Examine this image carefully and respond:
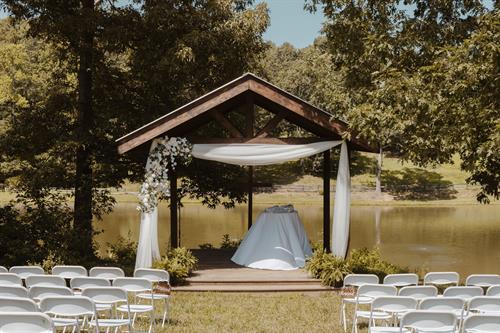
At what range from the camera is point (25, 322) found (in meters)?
4.78

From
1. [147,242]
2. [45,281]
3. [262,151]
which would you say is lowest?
[45,281]

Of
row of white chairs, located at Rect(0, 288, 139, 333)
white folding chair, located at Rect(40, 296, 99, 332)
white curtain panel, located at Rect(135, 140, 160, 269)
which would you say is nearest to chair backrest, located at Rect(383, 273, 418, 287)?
row of white chairs, located at Rect(0, 288, 139, 333)

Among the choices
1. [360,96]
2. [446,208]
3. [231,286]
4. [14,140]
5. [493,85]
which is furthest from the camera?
[446,208]

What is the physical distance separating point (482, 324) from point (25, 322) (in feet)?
13.4

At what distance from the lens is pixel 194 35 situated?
44.4ft

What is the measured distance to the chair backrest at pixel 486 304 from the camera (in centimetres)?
625

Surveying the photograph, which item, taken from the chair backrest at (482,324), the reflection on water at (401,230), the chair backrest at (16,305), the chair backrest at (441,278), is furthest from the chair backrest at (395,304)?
the reflection on water at (401,230)

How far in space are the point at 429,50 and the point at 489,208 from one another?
29.2 metres

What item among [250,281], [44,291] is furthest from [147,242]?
[44,291]

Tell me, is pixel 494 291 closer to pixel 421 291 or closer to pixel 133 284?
pixel 421 291

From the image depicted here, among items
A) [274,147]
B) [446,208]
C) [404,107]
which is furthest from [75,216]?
[446,208]

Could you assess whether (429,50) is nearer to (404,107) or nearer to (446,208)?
(404,107)

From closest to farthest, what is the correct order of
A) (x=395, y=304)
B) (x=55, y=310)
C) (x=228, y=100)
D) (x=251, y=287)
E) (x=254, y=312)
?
(x=55, y=310), (x=395, y=304), (x=254, y=312), (x=251, y=287), (x=228, y=100)

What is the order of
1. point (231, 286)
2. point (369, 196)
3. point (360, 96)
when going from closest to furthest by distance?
1. point (231, 286)
2. point (360, 96)
3. point (369, 196)
